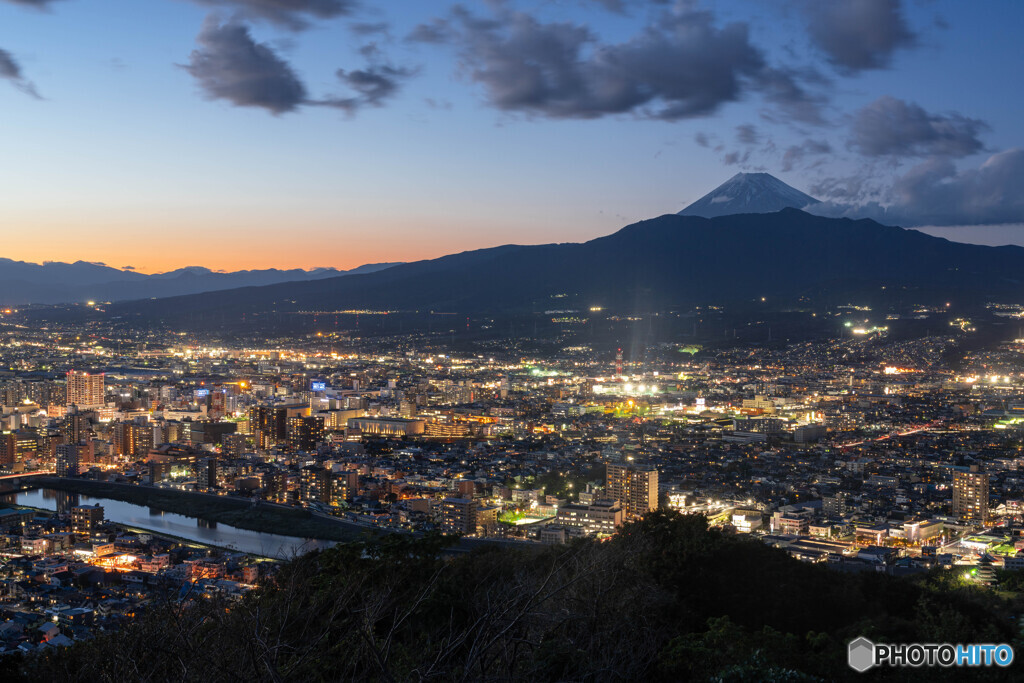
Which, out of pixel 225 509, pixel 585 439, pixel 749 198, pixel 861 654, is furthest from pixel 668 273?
pixel 861 654

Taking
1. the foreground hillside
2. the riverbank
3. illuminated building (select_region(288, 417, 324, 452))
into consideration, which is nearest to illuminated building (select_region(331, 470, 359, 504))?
the riverbank

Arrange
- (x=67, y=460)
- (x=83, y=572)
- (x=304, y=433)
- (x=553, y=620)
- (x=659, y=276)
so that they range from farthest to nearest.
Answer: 1. (x=659, y=276)
2. (x=304, y=433)
3. (x=67, y=460)
4. (x=83, y=572)
5. (x=553, y=620)

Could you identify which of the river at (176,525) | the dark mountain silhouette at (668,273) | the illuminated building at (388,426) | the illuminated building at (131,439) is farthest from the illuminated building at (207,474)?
the dark mountain silhouette at (668,273)

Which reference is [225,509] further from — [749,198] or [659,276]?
[749,198]

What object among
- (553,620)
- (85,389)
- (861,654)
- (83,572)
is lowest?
(83,572)

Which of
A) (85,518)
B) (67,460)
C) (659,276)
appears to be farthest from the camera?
(659,276)

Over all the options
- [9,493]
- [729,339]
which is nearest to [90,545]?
→ [9,493]

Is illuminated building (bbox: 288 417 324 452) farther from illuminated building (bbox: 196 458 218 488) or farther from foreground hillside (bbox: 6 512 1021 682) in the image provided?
foreground hillside (bbox: 6 512 1021 682)
